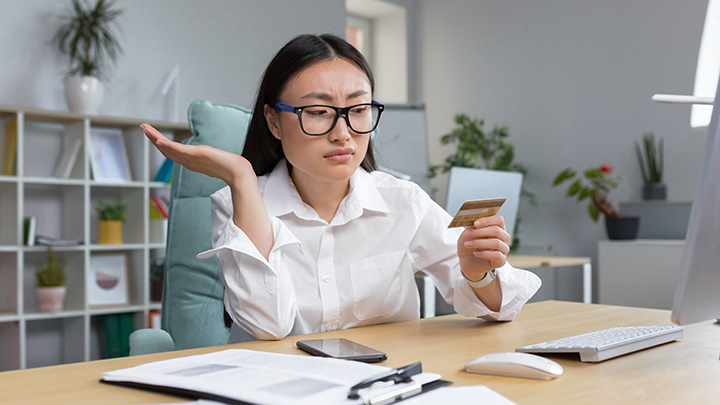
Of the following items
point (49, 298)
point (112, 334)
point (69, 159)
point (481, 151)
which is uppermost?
point (481, 151)

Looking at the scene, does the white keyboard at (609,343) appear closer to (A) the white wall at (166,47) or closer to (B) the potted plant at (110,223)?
(A) the white wall at (166,47)

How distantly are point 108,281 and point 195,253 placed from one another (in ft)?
6.23

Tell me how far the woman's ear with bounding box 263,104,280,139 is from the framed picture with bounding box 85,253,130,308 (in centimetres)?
210

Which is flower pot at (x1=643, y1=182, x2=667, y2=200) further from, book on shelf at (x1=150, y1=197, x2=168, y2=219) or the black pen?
the black pen

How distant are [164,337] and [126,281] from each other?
2.11 metres

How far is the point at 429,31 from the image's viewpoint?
4672 millimetres

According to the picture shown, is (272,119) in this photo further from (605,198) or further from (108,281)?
(605,198)

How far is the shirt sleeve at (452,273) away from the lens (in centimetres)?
101

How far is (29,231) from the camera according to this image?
269 cm

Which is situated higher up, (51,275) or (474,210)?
(474,210)

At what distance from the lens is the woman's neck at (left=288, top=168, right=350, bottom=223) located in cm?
117

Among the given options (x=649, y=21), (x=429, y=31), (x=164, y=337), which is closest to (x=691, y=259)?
(x=164, y=337)

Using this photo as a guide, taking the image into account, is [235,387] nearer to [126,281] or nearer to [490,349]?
[490,349]

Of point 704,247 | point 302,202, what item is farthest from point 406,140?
point 704,247
